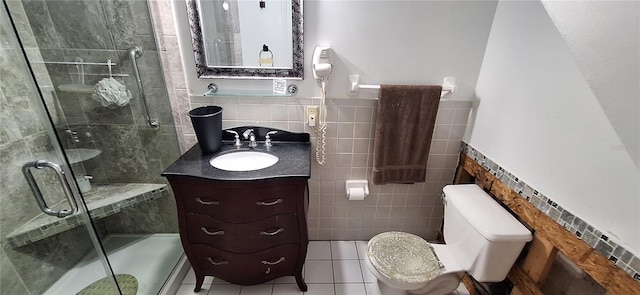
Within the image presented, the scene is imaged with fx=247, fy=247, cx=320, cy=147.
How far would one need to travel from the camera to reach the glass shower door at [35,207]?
1.09m

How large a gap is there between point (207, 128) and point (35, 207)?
0.95 meters

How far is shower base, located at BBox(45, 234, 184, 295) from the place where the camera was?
1.34 metres

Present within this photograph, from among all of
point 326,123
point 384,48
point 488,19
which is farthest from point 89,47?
point 488,19

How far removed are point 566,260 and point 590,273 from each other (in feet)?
0.55


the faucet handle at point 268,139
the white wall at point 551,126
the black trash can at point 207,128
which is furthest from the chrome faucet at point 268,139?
the white wall at point 551,126

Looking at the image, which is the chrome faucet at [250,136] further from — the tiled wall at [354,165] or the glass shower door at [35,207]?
the glass shower door at [35,207]

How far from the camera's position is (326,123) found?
4.87ft

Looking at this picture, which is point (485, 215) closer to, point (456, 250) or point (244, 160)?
point (456, 250)

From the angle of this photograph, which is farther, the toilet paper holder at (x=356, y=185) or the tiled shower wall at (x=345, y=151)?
the toilet paper holder at (x=356, y=185)

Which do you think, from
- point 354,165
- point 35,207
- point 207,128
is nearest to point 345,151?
point 354,165

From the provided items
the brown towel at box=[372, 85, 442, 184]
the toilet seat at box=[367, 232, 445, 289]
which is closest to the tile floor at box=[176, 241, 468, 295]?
the toilet seat at box=[367, 232, 445, 289]

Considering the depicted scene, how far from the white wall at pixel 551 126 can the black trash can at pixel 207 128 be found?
138cm

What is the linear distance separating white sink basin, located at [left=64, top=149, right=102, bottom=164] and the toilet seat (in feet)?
5.46

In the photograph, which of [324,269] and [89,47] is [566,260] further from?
[89,47]
